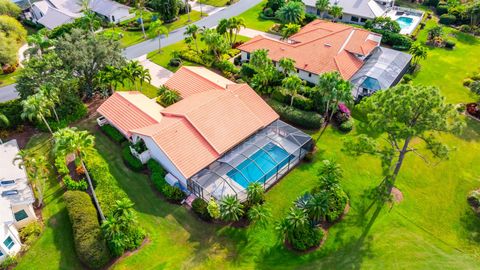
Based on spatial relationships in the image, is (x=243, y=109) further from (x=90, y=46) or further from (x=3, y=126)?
(x=3, y=126)

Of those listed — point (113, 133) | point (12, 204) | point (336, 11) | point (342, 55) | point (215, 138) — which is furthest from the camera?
point (336, 11)

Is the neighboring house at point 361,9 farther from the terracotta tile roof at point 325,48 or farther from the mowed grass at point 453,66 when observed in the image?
the terracotta tile roof at point 325,48

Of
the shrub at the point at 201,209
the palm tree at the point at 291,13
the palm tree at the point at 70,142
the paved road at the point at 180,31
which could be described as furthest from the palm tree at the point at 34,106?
the palm tree at the point at 291,13

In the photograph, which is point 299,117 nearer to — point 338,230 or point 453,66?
point 338,230

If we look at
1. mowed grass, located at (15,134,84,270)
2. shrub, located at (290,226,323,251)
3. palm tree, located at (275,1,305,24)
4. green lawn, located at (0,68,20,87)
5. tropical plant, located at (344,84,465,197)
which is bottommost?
green lawn, located at (0,68,20,87)

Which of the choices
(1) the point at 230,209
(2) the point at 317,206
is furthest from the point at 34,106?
(2) the point at 317,206

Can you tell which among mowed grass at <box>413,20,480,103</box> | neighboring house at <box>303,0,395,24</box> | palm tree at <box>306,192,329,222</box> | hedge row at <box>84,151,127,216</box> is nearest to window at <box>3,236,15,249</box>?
hedge row at <box>84,151,127,216</box>

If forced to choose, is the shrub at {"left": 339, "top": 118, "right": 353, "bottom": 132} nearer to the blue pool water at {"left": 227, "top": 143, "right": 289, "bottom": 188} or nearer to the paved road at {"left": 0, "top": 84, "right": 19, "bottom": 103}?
the blue pool water at {"left": 227, "top": 143, "right": 289, "bottom": 188}
